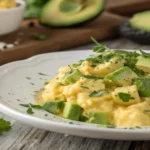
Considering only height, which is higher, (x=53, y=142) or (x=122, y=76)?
(x=122, y=76)

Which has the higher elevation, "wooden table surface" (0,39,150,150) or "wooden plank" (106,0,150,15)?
"wooden table surface" (0,39,150,150)

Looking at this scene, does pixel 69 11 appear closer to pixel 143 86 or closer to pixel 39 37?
pixel 39 37

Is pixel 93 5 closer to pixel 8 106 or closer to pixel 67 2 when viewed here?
pixel 67 2

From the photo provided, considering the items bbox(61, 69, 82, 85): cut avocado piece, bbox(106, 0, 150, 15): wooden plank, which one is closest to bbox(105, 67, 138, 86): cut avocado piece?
bbox(61, 69, 82, 85): cut avocado piece

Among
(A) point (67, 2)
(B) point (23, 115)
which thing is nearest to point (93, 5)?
(A) point (67, 2)

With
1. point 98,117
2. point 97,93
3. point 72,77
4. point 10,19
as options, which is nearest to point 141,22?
point 10,19

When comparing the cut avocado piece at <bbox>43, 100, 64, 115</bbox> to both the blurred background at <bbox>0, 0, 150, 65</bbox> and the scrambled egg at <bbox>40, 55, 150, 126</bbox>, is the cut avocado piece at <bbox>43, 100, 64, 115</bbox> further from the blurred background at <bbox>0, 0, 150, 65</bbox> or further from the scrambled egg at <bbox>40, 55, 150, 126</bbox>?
Result: the blurred background at <bbox>0, 0, 150, 65</bbox>
